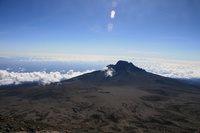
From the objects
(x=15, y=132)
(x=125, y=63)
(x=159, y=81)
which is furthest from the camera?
(x=125, y=63)

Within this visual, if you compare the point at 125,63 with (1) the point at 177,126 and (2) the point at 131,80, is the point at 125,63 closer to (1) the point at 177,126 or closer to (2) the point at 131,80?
(2) the point at 131,80

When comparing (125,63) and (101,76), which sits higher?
(125,63)

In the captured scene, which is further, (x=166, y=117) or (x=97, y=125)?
(x=166, y=117)

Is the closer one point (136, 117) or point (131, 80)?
point (136, 117)

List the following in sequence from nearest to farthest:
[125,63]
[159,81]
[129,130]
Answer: [129,130]
[159,81]
[125,63]

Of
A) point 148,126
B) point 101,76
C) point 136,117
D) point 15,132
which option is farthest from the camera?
point 101,76

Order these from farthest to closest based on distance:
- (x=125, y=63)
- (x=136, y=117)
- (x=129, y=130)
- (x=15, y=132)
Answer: (x=125, y=63), (x=136, y=117), (x=129, y=130), (x=15, y=132)

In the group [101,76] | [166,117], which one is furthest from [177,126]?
[101,76]

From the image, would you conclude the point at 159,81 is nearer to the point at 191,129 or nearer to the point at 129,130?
the point at 191,129

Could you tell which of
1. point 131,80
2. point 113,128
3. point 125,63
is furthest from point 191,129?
point 125,63
